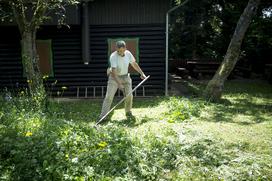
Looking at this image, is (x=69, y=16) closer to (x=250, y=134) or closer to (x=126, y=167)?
(x=250, y=134)

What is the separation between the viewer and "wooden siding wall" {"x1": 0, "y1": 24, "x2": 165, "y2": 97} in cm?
1341

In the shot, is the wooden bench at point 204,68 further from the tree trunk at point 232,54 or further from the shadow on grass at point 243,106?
the tree trunk at point 232,54

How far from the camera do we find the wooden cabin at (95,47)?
1321 cm

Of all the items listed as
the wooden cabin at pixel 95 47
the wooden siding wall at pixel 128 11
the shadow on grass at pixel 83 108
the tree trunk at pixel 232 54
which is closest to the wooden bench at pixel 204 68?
the wooden cabin at pixel 95 47

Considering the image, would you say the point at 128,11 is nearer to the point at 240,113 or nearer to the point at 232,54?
the point at 232,54

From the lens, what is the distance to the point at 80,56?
13641mm

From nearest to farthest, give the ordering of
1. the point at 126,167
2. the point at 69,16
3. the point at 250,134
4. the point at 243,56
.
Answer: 1. the point at 126,167
2. the point at 250,134
3. the point at 69,16
4. the point at 243,56

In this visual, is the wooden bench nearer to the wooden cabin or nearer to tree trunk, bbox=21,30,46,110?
the wooden cabin

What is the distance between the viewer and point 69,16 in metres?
12.7

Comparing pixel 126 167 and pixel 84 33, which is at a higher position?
pixel 84 33

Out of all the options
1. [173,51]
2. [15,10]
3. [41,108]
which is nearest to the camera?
[41,108]

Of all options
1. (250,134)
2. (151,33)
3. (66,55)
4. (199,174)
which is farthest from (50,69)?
(199,174)

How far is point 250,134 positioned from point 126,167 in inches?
117

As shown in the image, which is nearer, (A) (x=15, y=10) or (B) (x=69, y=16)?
(A) (x=15, y=10)
